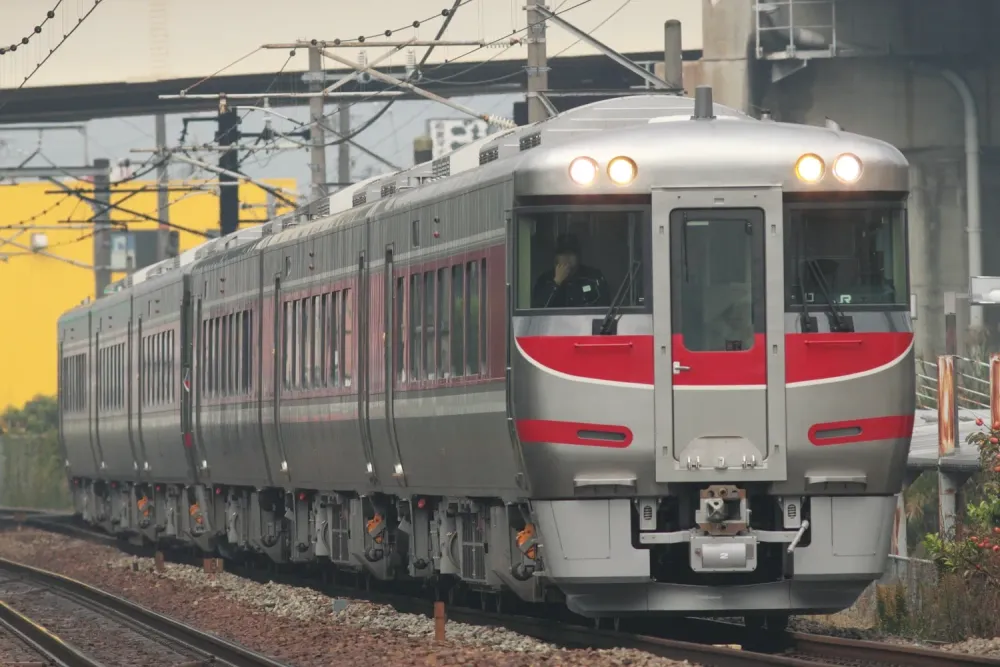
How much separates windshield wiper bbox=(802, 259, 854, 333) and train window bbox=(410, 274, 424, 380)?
3732 millimetres

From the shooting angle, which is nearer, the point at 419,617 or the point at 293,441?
the point at 419,617

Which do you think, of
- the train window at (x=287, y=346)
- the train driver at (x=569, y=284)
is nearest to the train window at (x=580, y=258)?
the train driver at (x=569, y=284)

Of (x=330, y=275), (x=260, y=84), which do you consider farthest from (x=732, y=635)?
(x=260, y=84)

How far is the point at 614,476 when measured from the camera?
13289 mm

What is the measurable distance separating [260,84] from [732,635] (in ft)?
96.2

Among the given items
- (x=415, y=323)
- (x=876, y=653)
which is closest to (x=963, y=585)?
(x=876, y=653)

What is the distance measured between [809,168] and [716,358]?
1.29m

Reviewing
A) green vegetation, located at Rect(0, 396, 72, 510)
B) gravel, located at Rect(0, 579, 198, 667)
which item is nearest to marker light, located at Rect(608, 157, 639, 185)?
gravel, located at Rect(0, 579, 198, 667)

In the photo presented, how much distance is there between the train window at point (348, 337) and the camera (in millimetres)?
18531

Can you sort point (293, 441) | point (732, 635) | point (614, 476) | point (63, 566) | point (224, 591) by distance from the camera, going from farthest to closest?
point (63, 566), point (224, 591), point (293, 441), point (732, 635), point (614, 476)

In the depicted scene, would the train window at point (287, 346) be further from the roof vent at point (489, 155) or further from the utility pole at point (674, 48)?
the utility pole at point (674, 48)

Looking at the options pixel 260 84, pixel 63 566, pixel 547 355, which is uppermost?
pixel 260 84

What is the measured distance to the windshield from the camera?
13.5 meters

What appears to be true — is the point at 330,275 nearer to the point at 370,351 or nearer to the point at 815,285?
the point at 370,351
